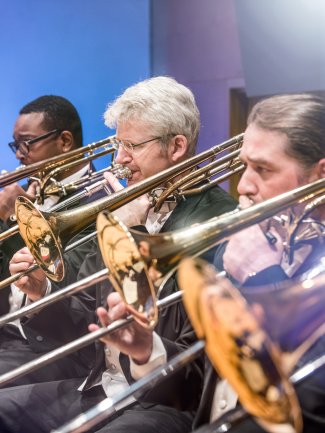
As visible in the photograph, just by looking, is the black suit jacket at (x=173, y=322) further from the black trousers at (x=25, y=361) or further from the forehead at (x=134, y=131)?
the forehead at (x=134, y=131)

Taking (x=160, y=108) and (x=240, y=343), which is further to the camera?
(x=160, y=108)

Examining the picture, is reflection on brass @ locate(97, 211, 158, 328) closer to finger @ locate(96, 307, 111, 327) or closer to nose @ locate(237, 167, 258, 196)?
finger @ locate(96, 307, 111, 327)

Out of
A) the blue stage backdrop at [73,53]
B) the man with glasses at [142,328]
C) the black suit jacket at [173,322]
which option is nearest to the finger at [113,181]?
the man with glasses at [142,328]

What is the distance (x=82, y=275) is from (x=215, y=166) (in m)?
0.52

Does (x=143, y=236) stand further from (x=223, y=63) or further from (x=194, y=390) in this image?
(x=223, y=63)

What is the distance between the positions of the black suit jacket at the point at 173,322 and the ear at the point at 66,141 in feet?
2.66

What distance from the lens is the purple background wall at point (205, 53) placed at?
10.8 ft

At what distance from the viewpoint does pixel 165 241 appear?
122 centimetres

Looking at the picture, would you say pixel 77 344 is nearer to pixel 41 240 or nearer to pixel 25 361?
pixel 41 240

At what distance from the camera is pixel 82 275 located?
6.63 feet

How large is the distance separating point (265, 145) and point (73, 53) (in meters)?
2.38

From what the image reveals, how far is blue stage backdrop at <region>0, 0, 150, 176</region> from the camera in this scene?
3.51m

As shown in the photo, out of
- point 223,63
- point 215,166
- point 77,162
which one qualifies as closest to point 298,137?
point 215,166

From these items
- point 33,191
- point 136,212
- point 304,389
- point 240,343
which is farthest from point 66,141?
point 240,343
